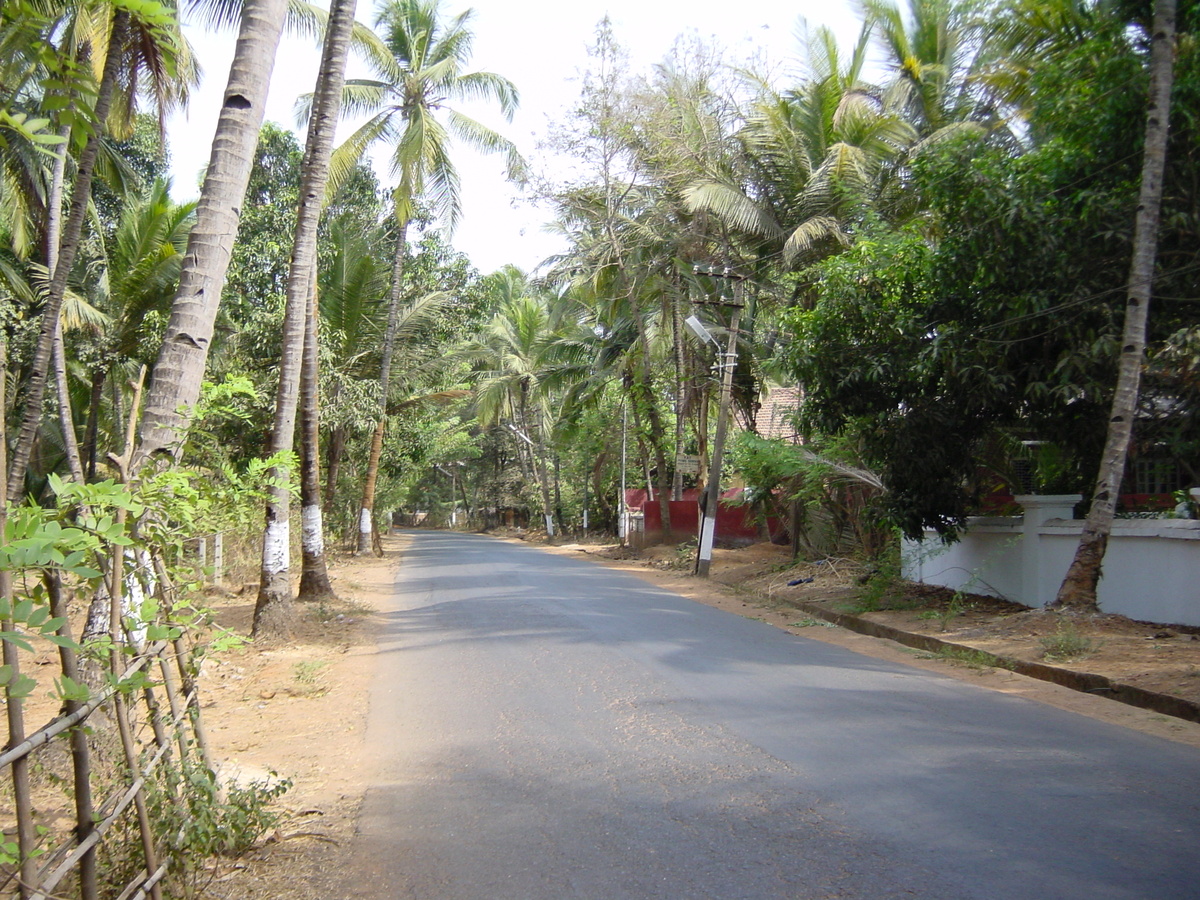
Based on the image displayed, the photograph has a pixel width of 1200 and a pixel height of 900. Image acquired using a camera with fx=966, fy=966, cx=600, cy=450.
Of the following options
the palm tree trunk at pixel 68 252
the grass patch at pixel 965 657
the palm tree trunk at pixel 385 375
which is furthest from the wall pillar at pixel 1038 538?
the palm tree trunk at pixel 385 375

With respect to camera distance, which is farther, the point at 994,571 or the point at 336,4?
the point at 994,571

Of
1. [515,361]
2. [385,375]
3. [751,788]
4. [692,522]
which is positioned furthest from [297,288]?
[515,361]

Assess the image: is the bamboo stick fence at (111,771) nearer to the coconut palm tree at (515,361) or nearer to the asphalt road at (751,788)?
the asphalt road at (751,788)

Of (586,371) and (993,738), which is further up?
(586,371)

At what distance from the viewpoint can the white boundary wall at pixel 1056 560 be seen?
995cm

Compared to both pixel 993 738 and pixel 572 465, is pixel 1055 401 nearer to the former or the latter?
pixel 993 738

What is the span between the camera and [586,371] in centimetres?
3209

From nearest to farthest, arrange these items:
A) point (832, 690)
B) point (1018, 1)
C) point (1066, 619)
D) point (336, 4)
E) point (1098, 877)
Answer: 1. point (1098, 877)
2. point (832, 690)
3. point (1066, 619)
4. point (336, 4)
5. point (1018, 1)

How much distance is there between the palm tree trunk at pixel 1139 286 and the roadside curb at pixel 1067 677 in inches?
60.2

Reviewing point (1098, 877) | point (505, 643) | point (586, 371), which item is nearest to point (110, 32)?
point (505, 643)

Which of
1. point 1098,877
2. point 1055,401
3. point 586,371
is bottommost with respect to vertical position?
point 1098,877

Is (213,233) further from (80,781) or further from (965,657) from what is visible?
(965,657)

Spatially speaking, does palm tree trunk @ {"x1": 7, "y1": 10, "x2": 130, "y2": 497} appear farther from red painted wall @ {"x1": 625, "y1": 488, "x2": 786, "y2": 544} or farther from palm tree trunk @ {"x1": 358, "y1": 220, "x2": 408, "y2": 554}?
red painted wall @ {"x1": 625, "y1": 488, "x2": 786, "y2": 544}

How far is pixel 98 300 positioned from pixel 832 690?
18629 millimetres
